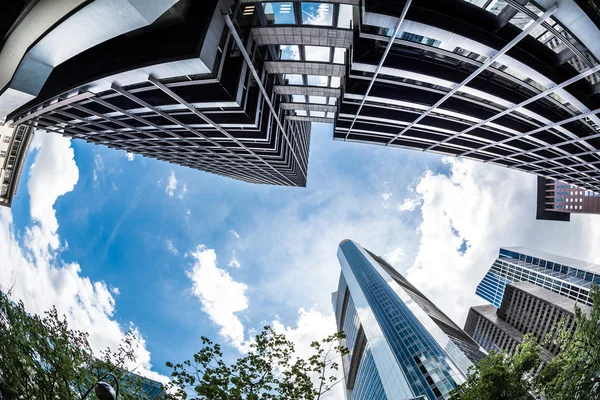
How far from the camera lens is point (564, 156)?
25.5 m

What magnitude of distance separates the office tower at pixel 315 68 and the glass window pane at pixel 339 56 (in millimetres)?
68

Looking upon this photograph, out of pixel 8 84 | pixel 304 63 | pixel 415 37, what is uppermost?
pixel 415 37

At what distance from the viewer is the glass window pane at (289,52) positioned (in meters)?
17.0

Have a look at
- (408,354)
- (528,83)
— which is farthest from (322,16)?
(408,354)

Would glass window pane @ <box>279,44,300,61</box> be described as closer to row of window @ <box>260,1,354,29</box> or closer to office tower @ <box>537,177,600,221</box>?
row of window @ <box>260,1,354,29</box>

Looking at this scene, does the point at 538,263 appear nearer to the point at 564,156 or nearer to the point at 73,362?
the point at 564,156

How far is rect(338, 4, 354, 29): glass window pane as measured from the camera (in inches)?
524

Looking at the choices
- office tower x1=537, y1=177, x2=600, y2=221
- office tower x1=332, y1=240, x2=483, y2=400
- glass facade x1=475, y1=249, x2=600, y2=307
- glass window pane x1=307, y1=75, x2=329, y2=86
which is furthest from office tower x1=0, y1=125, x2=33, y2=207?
glass facade x1=475, y1=249, x2=600, y2=307

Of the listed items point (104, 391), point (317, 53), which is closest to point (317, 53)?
point (317, 53)

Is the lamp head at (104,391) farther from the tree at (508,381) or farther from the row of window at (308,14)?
the row of window at (308,14)

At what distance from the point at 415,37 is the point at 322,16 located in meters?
5.28

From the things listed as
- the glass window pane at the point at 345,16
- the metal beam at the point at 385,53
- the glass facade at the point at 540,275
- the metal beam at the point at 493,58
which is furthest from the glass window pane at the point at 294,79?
the glass facade at the point at 540,275

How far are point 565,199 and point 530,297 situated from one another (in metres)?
57.1

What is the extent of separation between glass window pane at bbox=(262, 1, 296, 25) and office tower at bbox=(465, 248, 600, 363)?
156 meters
